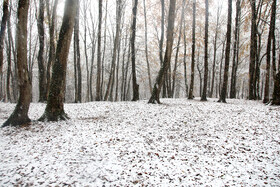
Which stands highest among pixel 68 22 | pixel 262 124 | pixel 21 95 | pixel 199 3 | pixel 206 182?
pixel 199 3

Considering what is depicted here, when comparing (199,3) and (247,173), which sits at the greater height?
(199,3)

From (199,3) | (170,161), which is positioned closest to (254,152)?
(170,161)

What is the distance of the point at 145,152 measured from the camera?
16.2 ft

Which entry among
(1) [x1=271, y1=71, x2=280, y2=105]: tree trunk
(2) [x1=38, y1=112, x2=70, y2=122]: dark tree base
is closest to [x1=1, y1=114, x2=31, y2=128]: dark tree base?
(2) [x1=38, y1=112, x2=70, y2=122]: dark tree base

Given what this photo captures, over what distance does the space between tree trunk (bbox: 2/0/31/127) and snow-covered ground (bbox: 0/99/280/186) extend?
0.57m

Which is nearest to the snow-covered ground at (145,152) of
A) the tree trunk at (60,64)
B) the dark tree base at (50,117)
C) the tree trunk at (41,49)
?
the dark tree base at (50,117)

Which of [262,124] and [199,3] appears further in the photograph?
[199,3]

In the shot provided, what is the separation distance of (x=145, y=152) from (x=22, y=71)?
597 cm

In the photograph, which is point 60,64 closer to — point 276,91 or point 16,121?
point 16,121

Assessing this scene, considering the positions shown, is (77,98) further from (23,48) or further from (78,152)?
(78,152)

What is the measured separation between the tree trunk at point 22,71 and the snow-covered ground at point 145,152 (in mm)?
574

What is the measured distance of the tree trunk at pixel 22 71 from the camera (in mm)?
6641

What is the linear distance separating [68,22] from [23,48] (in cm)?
216

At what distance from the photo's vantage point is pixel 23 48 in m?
6.79
